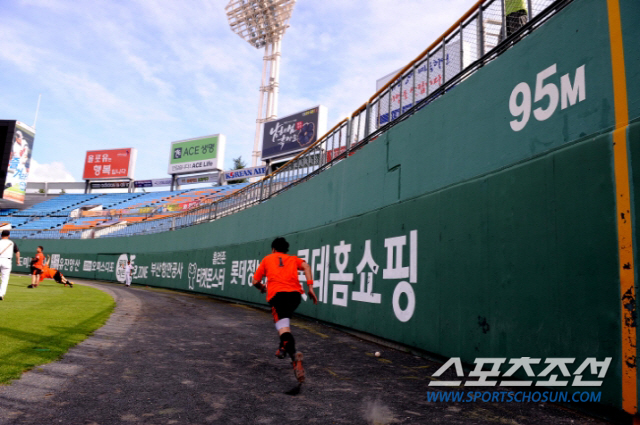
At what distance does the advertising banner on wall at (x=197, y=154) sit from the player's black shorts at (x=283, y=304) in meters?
42.6

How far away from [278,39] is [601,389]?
171 feet

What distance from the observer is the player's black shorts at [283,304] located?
A: 4988mm

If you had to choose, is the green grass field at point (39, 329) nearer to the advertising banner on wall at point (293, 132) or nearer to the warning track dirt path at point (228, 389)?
the warning track dirt path at point (228, 389)

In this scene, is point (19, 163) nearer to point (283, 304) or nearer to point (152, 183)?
point (152, 183)

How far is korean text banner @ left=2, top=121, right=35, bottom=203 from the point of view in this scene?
125ft

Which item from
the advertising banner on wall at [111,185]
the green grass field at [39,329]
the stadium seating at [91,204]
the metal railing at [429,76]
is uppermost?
the advertising banner on wall at [111,185]

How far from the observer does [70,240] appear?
32688mm

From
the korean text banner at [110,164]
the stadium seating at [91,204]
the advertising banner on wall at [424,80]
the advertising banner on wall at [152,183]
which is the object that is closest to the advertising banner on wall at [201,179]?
the stadium seating at [91,204]

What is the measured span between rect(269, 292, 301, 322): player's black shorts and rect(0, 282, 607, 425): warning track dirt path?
70 centimetres

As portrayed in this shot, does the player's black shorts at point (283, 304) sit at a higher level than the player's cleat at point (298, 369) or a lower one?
higher

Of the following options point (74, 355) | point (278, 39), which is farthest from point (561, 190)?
point (278, 39)

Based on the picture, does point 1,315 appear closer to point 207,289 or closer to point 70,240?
point 207,289

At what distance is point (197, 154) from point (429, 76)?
141 feet

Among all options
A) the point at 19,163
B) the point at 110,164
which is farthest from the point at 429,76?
the point at 110,164
